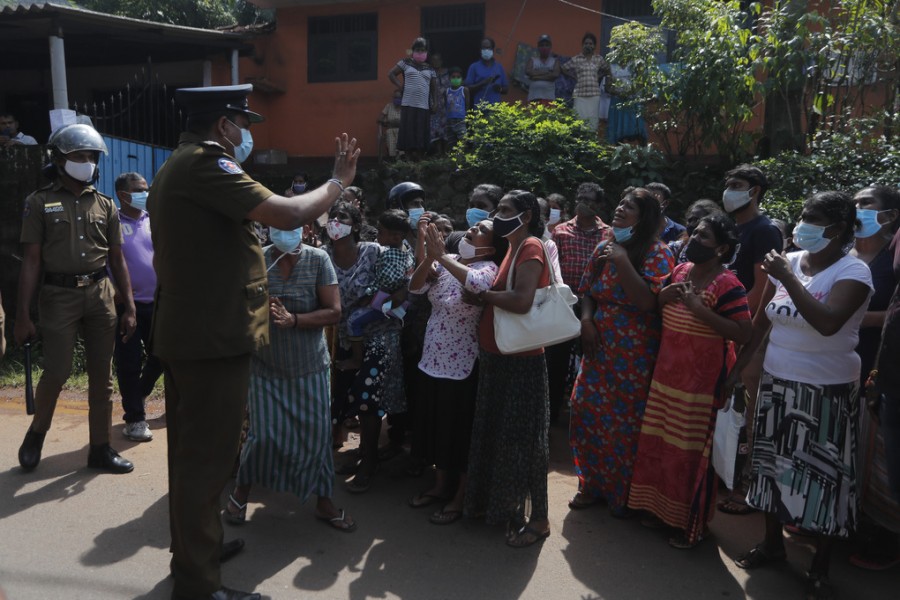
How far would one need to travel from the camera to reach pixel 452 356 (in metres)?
3.97

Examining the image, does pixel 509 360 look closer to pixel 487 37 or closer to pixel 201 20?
pixel 487 37

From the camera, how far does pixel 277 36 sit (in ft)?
40.8

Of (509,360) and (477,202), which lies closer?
(509,360)

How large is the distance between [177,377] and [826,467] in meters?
2.91

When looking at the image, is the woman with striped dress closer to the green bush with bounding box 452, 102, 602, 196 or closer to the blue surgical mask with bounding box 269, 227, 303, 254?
the blue surgical mask with bounding box 269, 227, 303, 254

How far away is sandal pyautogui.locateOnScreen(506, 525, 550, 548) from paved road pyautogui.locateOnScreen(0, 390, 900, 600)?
0.05m

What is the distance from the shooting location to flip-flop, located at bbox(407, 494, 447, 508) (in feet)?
13.6

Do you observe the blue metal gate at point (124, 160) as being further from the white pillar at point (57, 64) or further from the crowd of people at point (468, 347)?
the crowd of people at point (468, 347)

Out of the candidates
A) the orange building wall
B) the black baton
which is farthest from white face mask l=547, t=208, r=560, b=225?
the orange building wall

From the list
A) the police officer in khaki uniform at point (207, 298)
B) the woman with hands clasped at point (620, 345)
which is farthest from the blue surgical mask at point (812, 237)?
the police officer in khaki uniform at point (207, 298)

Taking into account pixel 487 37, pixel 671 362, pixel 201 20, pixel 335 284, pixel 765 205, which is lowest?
pixel 671 362

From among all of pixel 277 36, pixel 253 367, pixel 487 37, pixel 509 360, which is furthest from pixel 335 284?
pixel 277 36

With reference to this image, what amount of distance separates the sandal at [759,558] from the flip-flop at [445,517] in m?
1.46

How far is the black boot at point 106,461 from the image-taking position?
4.61 meters
